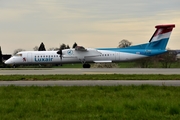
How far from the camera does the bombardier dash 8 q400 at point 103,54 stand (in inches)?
1692

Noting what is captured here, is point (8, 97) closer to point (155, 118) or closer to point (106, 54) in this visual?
point (155, 118)

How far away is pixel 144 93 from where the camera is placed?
508 inches

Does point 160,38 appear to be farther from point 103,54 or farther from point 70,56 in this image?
point 70,56

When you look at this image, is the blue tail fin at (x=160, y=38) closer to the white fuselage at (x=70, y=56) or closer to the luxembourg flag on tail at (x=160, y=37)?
the luxembourg flag on tail at (x=160, y=37)

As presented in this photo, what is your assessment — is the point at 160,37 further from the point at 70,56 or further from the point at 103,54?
the point at 70,56

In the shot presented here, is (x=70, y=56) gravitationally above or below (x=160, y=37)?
below

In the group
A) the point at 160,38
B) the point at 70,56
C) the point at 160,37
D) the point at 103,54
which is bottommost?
the point at 70,56

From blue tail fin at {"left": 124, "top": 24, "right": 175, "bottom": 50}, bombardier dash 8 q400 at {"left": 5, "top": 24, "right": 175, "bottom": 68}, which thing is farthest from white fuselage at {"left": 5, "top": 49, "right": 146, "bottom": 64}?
blue tail fin at {"left": 124, "top": 24, "right": 175, "bottom": 50}

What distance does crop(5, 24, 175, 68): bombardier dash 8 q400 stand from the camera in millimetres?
42969

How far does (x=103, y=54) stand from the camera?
43.3 metres

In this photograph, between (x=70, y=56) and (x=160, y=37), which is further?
(x=70, y=56)

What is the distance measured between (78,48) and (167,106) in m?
34.1

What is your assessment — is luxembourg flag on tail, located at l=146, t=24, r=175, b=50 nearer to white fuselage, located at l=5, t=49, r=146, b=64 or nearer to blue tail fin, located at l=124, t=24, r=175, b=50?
blue tail fin, located at l=124, t=24, r=175, b=50

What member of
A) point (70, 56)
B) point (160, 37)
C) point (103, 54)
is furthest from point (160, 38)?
point (70, 56)
